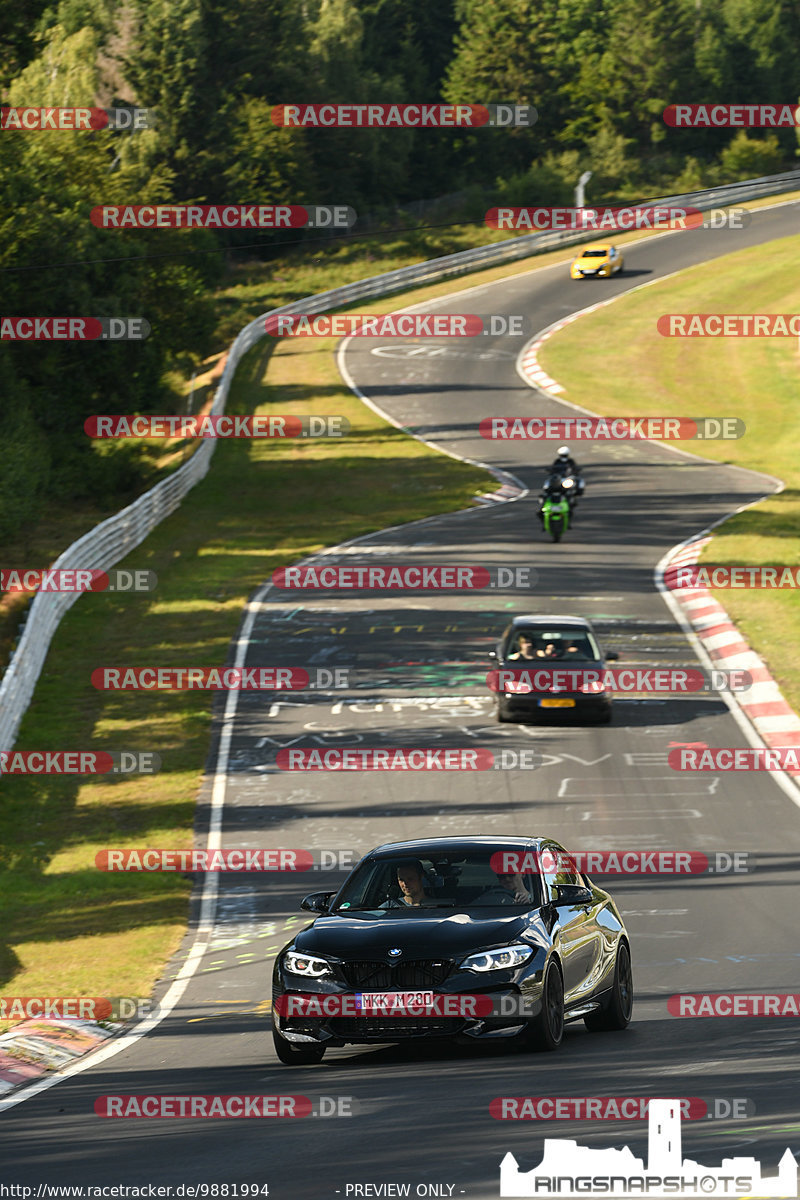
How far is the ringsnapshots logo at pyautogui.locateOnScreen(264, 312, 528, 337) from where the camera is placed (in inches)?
2734

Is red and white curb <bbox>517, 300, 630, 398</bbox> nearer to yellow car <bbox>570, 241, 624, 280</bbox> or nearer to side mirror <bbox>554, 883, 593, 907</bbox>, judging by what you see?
yellow car <bbox>570, 241, 624, 280</bbox>

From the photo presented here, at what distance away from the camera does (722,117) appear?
10606 cm

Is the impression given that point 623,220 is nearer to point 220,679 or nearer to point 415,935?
point 220,679

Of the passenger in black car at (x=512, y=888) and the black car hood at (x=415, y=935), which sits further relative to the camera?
the passenger in black car at (x=512, y=888)

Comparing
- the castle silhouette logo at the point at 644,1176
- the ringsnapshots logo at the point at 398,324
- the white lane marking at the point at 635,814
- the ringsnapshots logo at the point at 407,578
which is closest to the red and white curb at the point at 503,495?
the ringsnapshots logo at the point at 407,578

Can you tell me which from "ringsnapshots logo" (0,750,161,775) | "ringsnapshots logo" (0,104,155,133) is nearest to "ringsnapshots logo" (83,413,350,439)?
"ringsnapshots logo" (0,104,155,133)

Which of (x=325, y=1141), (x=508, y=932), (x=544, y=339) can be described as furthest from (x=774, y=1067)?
(x=544, y=339)

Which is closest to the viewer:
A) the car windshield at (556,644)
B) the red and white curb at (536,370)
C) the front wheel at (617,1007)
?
the front wheel at (617,1007)

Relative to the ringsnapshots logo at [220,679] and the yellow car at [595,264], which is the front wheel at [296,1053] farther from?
the yellow car at [595,264]

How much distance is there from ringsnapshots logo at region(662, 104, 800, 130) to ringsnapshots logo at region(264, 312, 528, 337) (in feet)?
130

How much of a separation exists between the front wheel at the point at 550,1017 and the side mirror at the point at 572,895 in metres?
0.53

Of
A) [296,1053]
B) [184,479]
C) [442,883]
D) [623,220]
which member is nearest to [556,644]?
[442,883]

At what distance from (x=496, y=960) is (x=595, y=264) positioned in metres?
69.2

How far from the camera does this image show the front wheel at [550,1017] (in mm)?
10062
